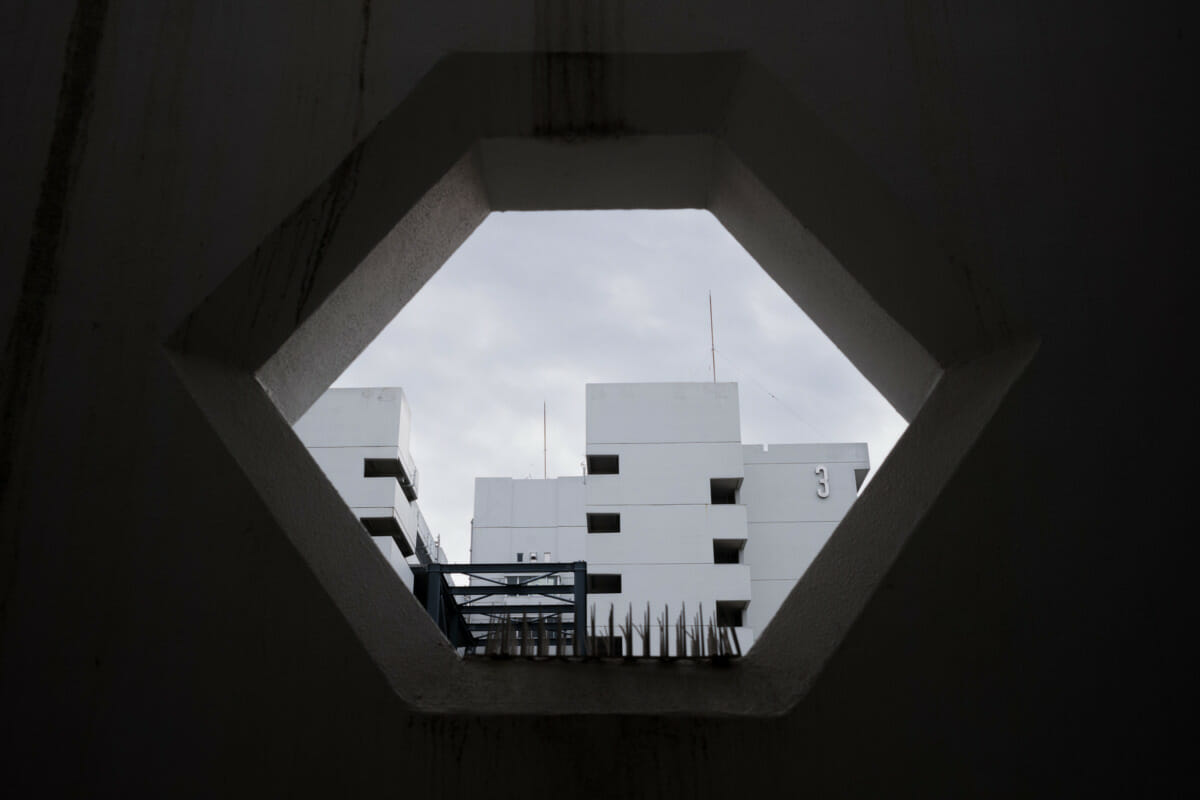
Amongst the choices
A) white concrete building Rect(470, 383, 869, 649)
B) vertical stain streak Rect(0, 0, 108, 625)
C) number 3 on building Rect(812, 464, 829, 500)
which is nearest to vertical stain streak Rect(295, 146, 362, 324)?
vertical stain streak Rect(0, 0, 108, 625)

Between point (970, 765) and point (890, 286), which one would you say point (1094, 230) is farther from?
point (970, 765)

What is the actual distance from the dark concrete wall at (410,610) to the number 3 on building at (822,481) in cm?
3535

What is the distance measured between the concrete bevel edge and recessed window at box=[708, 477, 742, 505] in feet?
112

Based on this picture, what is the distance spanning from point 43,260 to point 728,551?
35.6m

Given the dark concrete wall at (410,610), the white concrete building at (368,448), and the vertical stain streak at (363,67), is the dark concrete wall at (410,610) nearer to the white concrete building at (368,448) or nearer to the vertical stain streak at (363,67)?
the vertical stain streak at (363,67)

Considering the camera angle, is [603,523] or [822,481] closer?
[603,523]

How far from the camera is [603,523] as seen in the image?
36.8m

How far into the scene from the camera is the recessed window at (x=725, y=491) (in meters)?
37.1

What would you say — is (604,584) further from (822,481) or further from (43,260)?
(43,260)

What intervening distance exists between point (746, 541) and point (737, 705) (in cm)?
3462

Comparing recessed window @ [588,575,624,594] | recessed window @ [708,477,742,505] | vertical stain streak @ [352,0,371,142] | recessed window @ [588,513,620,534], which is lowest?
vertical stain streak @ [352,0,371,142]

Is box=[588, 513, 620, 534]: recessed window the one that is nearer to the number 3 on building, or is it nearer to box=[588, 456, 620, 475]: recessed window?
box=[588, 456, 620, 475]: recessed window

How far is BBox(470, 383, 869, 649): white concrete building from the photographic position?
35000 mm

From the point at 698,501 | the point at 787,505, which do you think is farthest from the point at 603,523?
the point at 787,505
